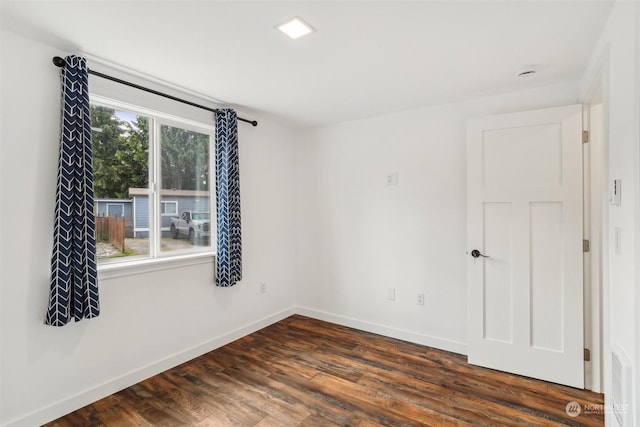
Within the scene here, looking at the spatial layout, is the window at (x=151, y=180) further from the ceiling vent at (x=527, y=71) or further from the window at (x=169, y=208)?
the ceiling vent at (x=527, y=71)

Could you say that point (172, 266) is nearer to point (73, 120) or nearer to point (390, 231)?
point (73, 120)

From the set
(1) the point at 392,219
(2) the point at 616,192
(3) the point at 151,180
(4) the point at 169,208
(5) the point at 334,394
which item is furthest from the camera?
(1) the point at 392,219

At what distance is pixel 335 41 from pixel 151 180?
187cm

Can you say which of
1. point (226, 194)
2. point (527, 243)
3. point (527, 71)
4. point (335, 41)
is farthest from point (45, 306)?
point (527, 71)

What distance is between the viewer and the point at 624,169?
4.84 feet

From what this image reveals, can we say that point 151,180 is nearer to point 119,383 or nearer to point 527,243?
point 119,383

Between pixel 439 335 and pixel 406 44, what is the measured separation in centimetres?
260

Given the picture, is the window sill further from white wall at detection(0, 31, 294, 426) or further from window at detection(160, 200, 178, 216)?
window at detection(160, 200, 178, 216)

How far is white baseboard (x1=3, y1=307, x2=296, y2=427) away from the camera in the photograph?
196cm

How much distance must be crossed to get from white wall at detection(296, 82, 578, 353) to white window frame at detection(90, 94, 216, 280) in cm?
132

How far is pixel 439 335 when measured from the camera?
10.2 ft

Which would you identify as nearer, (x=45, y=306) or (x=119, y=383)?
(x=45, y=306)

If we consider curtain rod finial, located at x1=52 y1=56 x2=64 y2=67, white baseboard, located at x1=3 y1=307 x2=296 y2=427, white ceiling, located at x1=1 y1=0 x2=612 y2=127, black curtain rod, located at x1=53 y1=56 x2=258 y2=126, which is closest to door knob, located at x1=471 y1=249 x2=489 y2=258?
white ceiling, located at x1=1 y1=0 x2=612 y2=127

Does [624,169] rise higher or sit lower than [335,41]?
lower
